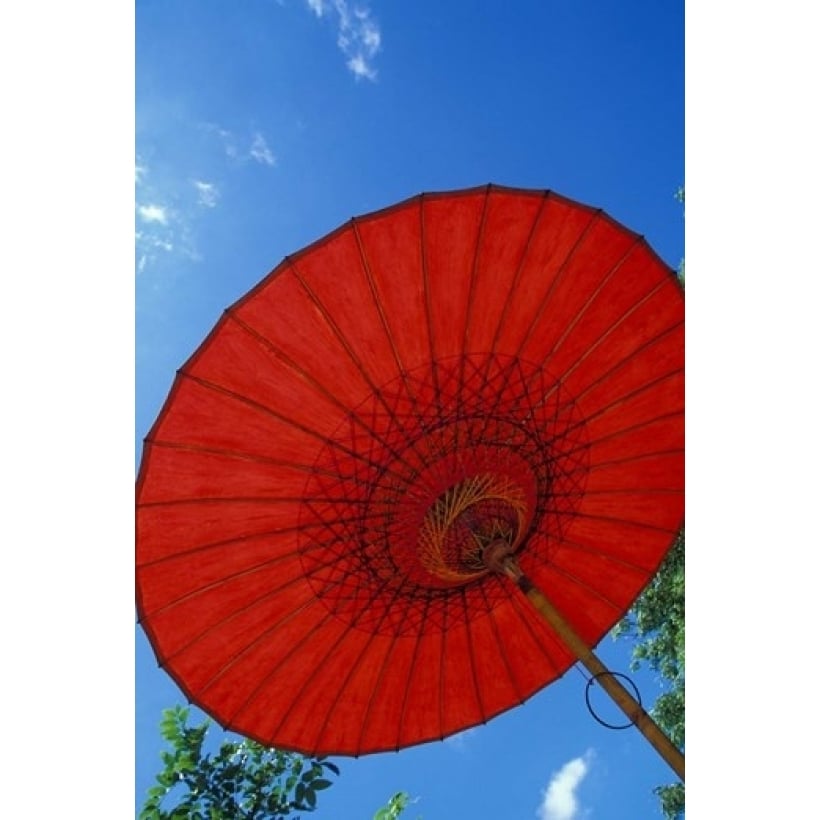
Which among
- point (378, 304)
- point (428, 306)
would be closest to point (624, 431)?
point (428, 306)

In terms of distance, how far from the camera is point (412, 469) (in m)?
3.64

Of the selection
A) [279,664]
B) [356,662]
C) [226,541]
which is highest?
[226,541]

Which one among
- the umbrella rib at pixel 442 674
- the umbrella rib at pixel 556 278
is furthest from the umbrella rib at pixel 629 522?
the umbrella rib at pixel 556 278

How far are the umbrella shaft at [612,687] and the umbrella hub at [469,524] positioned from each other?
1.28 feet

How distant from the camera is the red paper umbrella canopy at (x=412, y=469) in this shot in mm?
3016

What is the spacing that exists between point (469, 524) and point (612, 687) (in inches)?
44.4

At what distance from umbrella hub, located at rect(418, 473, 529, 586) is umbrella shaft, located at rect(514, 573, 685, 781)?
39cm

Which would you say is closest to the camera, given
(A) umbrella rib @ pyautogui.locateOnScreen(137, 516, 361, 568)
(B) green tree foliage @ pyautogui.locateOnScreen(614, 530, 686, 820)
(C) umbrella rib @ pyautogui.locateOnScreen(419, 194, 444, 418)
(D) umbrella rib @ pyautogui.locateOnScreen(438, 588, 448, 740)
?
(C) umbrella rib @ pyautogui.locateOnScreen(419, 194, 444, 418)

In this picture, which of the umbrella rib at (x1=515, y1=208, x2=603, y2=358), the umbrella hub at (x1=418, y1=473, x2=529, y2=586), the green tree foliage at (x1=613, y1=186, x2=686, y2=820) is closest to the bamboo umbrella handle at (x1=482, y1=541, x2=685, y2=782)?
the umbrella hub at (x1=418, y1=473, x2=529, y2=586)

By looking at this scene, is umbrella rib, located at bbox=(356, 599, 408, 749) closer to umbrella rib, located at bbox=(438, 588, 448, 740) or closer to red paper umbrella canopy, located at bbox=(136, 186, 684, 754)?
red paper umbrella canopy, located at bbox=(136, 186, 684, 754)

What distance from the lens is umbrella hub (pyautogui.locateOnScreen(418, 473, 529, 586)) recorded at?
12.6 feet

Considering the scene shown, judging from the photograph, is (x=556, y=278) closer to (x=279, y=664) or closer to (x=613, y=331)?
(x=613, y=331)
